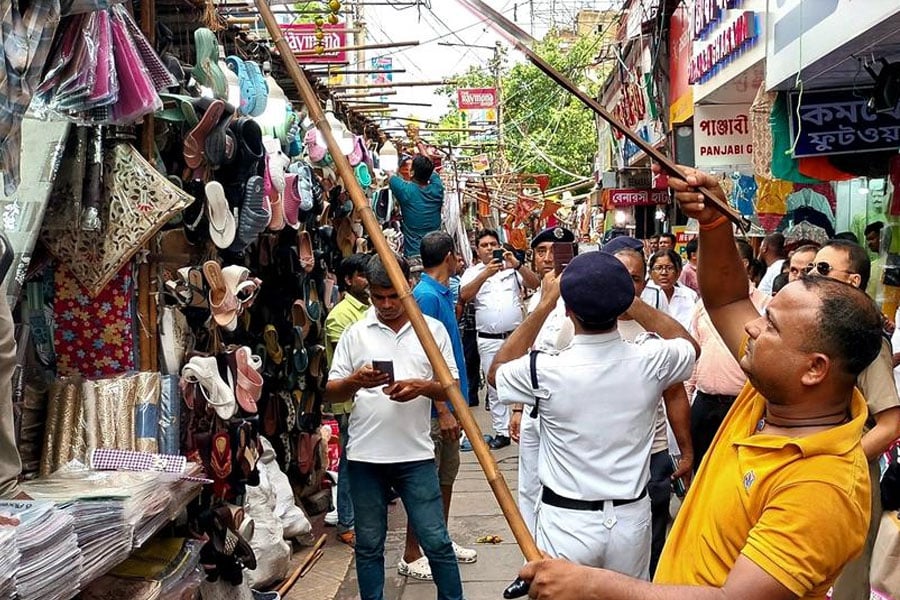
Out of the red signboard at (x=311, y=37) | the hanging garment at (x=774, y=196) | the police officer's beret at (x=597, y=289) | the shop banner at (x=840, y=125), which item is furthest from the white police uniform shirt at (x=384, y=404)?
the hanging garment at (x=774, y=196)

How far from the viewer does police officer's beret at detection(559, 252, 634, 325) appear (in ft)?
11.0

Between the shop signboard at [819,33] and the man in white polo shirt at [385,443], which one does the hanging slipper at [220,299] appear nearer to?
the man in white polo shirt at [385,443]

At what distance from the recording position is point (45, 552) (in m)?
2.99

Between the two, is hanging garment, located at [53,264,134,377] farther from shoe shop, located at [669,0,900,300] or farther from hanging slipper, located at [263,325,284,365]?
shoe shop, located at [669,0,900,300]

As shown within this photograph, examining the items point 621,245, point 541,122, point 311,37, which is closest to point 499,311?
point 311,37

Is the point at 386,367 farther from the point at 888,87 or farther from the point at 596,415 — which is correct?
the point at 888,87

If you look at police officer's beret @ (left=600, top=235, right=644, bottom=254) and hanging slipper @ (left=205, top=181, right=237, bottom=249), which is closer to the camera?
hanging slipper @ (left=205, top=181, right=237, bottom=249)

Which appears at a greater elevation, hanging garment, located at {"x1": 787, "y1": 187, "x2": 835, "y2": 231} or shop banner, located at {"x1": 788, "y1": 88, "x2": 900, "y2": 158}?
shop banner, located at {"x1": 788, "y1": 88, "x2": 900, "y2": 158}

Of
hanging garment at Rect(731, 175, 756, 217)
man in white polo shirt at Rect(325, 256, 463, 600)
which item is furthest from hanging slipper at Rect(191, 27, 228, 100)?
hanging garment at Rect(731, 175, 756, 217)

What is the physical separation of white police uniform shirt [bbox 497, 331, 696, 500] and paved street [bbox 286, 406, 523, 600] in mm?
2485

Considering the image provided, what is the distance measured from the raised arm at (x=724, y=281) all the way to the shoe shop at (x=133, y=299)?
1.07m

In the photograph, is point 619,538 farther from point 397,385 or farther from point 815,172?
point 815,172

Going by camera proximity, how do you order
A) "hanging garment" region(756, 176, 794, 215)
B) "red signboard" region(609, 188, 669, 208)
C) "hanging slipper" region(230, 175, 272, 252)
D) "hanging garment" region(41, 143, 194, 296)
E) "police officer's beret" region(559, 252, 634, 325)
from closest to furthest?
"police officer's beret" region(559, 252, 634, 325), "hanging garment" region(41, 143, 194, 296), "hanging slipper" region(230, 175, 272, 252), "hanging garment" region(756, 176, 794, 215), "red signboard" region(609, 188, 669, 208)

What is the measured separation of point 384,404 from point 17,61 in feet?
8.40
